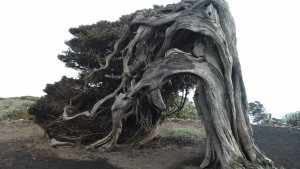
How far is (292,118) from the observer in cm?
1817

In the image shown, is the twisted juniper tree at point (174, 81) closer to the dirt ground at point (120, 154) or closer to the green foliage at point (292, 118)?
the dirt ground at point (120, 154)

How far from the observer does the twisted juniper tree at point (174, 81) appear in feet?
26.0

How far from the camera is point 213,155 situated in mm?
8391

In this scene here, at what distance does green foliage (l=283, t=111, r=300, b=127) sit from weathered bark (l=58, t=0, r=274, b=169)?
405 inches

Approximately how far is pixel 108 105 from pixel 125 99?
1.57 metres

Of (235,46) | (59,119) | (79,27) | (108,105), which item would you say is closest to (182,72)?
(235,46)

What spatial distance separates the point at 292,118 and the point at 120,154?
38.3ft

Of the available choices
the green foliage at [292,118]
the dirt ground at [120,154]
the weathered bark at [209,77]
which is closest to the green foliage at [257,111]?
the green foliage at [292,118]

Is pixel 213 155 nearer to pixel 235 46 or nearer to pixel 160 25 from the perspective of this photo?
pixel 235 46

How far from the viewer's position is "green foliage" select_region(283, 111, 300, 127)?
58.0 feet

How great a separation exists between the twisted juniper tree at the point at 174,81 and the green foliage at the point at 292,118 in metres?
8.55

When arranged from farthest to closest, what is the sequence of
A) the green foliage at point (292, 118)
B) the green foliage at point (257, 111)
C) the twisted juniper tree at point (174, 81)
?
the green foliage at point (257, 111) → the green foliage at point (292, 118) → the twisted juniper tree at point (174, 81)

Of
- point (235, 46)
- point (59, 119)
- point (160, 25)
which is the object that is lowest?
point (59, 119)

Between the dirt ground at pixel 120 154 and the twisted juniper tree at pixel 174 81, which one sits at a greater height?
the twisted juniper tree at pixel 174 81
